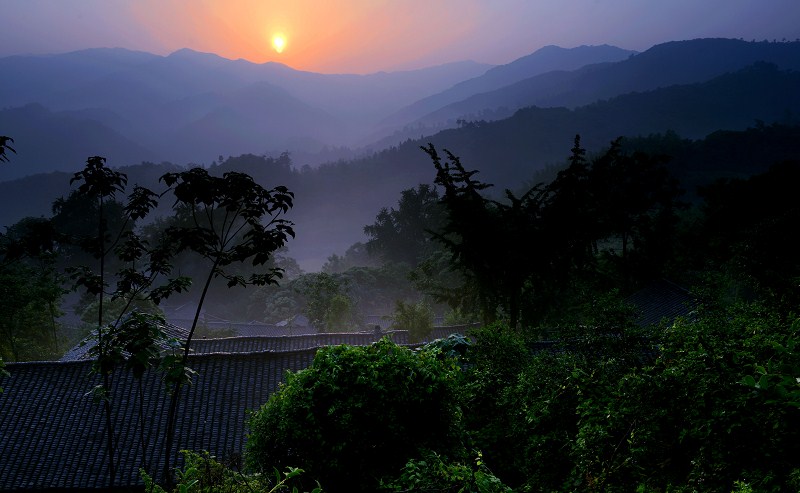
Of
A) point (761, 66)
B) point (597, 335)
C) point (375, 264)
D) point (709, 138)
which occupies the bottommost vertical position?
point (597, 335)

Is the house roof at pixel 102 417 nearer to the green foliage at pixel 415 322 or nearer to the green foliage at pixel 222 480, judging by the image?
the green foliage at pixel 222 480

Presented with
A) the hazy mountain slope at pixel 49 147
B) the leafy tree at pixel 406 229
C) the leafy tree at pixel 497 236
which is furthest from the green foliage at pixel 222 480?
the hazy mountain slope at pixel 49 147

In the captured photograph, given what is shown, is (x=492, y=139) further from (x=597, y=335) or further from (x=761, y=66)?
(x=597, y=335)

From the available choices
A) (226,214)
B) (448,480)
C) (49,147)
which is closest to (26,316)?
(226,214)

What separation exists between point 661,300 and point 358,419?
73.2ft

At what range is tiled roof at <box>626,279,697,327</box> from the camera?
22094 mm

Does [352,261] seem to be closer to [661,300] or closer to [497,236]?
[661,300]

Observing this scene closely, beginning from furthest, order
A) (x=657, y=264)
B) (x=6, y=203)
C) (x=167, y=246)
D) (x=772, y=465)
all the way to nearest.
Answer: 1. (x=6, y=203)
2. (x=657, y=264)
3. (x=167, y=246)
4. (x=772, y=465)

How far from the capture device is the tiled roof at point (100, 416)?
1201cm

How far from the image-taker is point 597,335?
8.54 m

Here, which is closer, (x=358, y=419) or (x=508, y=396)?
(x=358, y=419)

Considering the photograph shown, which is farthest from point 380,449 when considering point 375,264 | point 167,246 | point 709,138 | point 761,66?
point 761,66

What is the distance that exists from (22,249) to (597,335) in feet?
29.3

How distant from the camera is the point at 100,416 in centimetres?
1345
